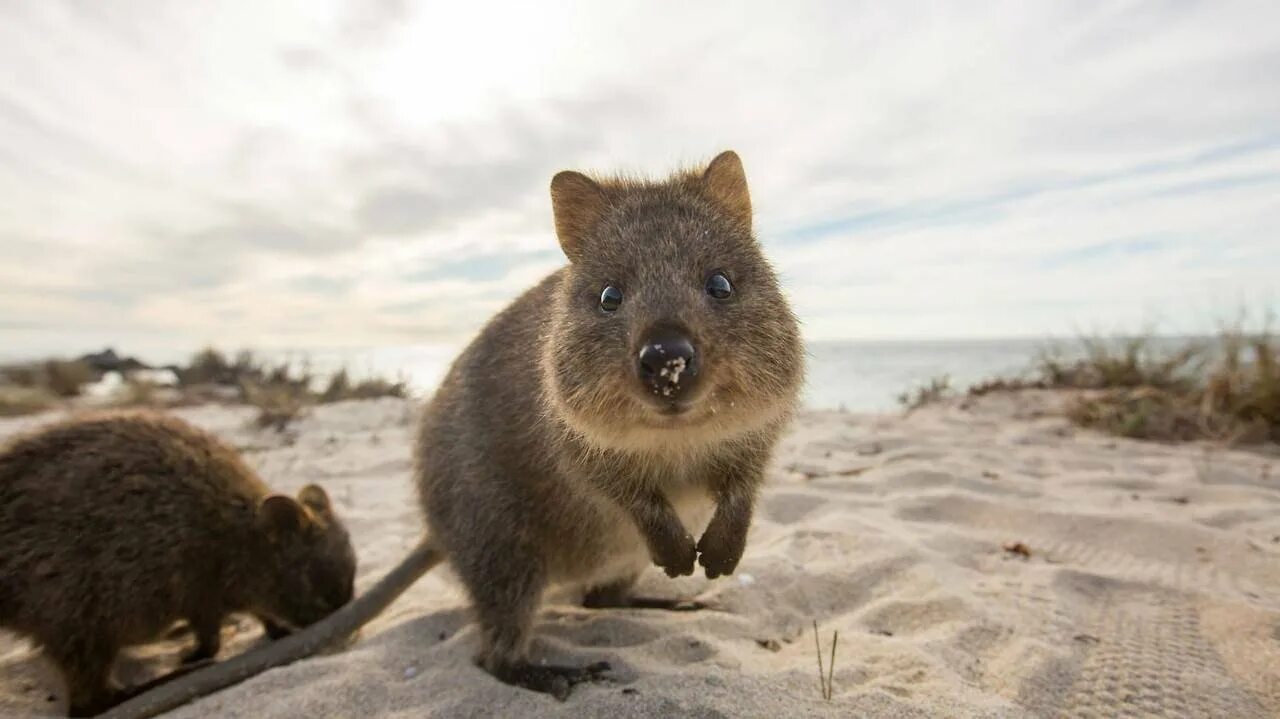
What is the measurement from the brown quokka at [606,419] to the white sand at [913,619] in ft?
0.99

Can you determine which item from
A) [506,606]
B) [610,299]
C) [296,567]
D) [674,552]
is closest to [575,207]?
[610,299]

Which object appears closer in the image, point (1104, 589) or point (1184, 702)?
point (1184, 702)

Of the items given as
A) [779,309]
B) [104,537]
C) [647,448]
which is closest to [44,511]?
[104,537]

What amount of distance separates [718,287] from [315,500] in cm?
255

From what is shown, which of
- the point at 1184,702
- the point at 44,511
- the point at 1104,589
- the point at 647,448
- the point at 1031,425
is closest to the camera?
the point at 1184,702

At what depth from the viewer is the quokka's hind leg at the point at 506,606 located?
2990 millimetres

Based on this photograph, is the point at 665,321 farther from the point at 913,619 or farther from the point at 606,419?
the point at 913,619

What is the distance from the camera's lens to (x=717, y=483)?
291 centimetres

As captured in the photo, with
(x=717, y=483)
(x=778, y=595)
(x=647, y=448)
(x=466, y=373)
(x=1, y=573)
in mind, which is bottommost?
(x=778, y=595)

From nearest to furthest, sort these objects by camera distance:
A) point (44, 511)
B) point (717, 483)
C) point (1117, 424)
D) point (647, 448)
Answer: point (647, 448) < point (717, 483) < point (44, 511) < point (1117, 424)

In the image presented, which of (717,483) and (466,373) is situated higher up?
(466,373)

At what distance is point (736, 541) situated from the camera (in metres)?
2.79

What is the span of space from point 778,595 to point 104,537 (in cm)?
304

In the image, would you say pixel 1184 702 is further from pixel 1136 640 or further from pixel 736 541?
pixel 736 541
